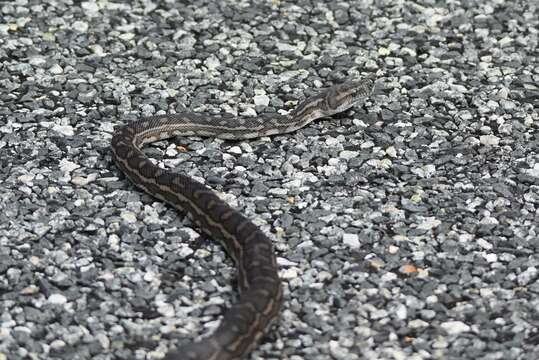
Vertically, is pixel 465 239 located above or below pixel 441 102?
below

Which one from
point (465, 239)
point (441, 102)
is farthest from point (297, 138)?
point (465, 239)

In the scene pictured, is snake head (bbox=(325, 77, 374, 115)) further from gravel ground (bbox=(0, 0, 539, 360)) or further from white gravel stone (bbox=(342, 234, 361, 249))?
white gravel stone (bbox=(342, 234, 361, 249))

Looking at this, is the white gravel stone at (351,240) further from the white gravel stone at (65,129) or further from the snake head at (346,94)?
the white gravel stone at (65,129)

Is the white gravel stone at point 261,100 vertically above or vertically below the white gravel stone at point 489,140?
above

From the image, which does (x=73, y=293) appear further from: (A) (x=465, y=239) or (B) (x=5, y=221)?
(A) (x=465, y=239)

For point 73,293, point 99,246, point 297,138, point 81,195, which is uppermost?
point 297,138

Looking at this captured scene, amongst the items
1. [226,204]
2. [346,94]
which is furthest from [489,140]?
[226,204]

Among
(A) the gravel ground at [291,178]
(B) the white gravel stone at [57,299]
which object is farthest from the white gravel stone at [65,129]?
(B) the white gravel stone at [57,299]

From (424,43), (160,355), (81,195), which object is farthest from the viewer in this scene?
(424,43)

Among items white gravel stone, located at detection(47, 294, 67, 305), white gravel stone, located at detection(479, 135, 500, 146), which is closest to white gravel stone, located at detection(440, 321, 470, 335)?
white gravel stone, located at detection(47, 294, 67, 305)
